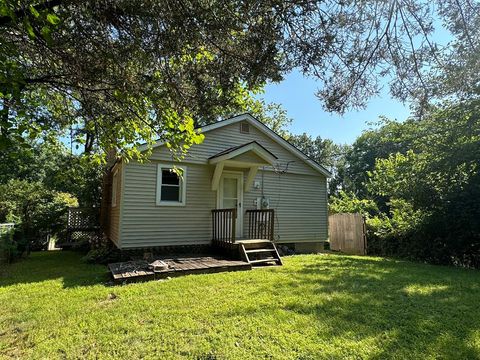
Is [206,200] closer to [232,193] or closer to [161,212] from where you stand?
[232,193]

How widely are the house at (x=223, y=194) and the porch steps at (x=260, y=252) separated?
41 cm

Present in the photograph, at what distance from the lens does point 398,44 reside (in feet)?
13.1

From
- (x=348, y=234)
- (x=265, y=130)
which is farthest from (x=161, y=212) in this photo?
(x=348, y=234)

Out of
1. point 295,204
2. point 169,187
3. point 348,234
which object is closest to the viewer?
point 169,187

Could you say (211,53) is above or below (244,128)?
below

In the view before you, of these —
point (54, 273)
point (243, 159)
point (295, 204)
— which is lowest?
point (54, 273)

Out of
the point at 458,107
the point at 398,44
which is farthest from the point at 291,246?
the point at 398,44

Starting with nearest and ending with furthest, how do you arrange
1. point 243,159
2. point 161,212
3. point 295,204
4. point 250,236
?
point 161,212 < point 243,159 < point 250,236 < point 295,204

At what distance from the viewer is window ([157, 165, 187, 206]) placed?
8.66 m

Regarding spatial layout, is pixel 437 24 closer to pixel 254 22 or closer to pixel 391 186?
pixel 254 22

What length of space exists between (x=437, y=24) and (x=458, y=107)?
18.9 feet

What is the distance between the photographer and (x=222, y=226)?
8.86m

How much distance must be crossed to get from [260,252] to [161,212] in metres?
3.00

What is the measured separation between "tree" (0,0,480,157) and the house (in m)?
3.12
